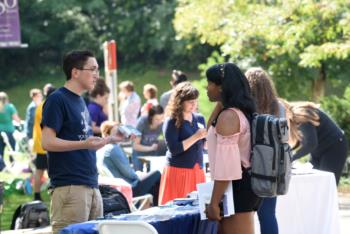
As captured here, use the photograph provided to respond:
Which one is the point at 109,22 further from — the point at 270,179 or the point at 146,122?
the point at 270,179

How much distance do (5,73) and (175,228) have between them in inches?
1630

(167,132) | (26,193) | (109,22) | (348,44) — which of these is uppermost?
(109,22)

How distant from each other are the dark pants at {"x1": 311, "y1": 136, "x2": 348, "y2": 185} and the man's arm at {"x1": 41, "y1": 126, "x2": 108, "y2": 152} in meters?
3.94

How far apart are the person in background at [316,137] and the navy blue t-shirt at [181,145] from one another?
0.90 metres

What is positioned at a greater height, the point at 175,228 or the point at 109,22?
the point at 109,22

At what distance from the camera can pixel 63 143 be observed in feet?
21.5

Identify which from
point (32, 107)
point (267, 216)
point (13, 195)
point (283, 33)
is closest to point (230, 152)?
point (267, 216)

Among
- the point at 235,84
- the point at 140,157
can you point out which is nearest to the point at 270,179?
the point at 235,84

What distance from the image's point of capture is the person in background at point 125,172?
35.6 ft

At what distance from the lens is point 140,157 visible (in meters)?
13.4

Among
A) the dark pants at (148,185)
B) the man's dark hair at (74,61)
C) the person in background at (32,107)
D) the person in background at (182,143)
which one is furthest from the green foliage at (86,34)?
the man's dark hair at (74,61)

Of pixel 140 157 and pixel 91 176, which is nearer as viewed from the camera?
pixel 91 176

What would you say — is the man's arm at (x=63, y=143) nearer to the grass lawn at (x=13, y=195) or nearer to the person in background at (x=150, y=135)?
the grass lawn at (x=13, y=195)

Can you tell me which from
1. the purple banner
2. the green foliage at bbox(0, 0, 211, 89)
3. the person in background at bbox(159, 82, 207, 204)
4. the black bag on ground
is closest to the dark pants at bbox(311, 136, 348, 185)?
the person in background at bbox(159, 82, 207, 204)
